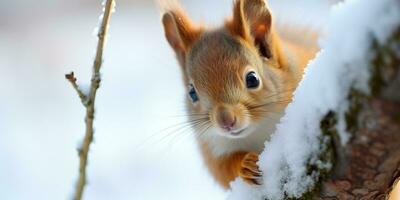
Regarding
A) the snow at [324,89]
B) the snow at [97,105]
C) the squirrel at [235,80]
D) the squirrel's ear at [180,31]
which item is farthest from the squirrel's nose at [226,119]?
the snow at [97,105]

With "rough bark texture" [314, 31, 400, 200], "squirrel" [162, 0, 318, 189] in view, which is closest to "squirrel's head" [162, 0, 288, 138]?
"squirrel" [162, 0, 318, 189]

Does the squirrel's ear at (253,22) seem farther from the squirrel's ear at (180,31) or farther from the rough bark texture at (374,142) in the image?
the rough bark texture at (374,142)

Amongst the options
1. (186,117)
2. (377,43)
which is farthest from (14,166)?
(377,43)

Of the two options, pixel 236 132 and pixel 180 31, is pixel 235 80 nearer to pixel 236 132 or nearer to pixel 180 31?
pixel 236 132

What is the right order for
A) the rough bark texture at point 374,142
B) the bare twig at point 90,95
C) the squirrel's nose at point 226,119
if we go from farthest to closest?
the squirrel's nose at point 226,119 < the bare twig at point 90,95 < the rough bark texture at point 374,142

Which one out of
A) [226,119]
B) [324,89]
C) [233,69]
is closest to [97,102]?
[233,69]
